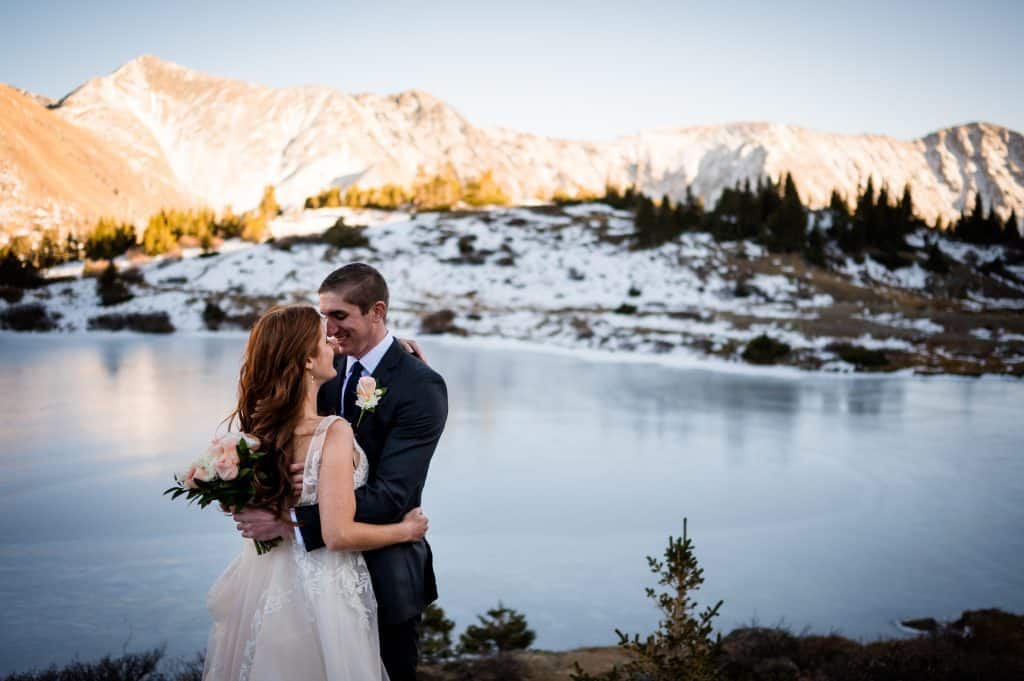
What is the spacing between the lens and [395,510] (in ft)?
8.23

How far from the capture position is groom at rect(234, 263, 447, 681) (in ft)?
8.13

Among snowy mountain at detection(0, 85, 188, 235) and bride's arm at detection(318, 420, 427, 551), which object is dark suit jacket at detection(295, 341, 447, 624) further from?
snowy mountain at detection(0, 85, 188, 235)

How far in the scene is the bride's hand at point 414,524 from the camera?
8.45 ft

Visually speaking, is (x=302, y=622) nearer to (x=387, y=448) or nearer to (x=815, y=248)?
(x=387, y=448)

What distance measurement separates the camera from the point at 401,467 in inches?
100

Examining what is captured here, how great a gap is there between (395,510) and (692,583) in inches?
56.2

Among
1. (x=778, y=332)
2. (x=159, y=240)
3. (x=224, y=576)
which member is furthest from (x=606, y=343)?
(x=159, y=240)

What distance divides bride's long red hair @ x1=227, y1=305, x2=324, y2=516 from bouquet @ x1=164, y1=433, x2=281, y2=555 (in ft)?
0.19

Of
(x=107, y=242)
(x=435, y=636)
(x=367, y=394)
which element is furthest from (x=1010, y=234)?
(x=107, y=242)

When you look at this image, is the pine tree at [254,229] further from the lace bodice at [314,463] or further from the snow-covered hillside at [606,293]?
the lace bodice at [314,463]

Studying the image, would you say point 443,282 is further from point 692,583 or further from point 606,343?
point 692,583

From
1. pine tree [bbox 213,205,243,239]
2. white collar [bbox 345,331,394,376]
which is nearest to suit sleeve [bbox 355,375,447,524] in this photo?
white collar [bbox 345,331,394,376]

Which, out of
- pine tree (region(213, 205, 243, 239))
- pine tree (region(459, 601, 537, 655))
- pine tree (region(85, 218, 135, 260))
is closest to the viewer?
pine tree (region(459, 601, 537, 655))

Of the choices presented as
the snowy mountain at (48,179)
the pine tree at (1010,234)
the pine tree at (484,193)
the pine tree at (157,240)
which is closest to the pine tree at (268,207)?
the pine tree at (157,240)
